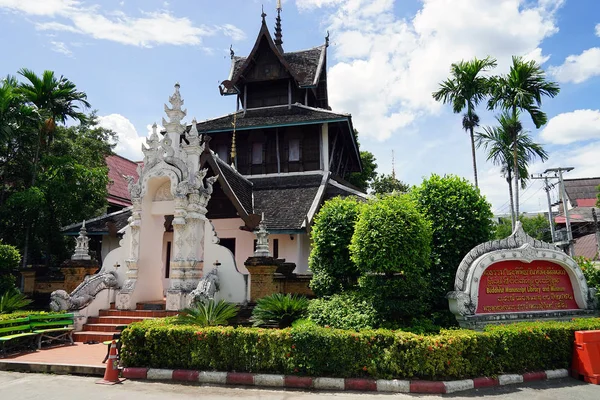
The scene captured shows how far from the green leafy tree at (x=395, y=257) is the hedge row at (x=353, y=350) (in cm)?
133

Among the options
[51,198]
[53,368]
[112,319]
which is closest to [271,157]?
[51,198]

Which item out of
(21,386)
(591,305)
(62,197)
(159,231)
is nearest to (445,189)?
(591,305)

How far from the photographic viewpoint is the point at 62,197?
15.5 m

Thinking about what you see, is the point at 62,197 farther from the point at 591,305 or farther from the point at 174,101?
the point at 591,305

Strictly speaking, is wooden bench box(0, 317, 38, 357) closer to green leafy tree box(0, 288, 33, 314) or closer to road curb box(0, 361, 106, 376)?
road curb box(0, 361, 106, 376)

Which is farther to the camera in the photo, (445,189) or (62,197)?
(62,197)

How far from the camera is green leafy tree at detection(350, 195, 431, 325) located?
8.48 metres

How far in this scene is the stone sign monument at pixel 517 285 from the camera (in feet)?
28.0

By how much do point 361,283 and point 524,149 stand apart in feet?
49.0

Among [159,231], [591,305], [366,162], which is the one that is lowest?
[591,305]

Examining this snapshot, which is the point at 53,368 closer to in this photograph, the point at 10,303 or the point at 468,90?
the point at 10,303

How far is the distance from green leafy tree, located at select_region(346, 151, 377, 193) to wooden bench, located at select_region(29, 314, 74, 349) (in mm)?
26011

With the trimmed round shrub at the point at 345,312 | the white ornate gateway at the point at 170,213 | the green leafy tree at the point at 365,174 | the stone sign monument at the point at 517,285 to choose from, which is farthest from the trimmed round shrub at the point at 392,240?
the green leafy tree at the point at 365,174

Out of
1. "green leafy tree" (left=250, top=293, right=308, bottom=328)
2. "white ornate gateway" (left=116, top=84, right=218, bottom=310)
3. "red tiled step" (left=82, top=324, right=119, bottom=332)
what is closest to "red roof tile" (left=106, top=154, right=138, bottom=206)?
"white ornate gateway" (left=116, top=84, right=218, bottom=310)
